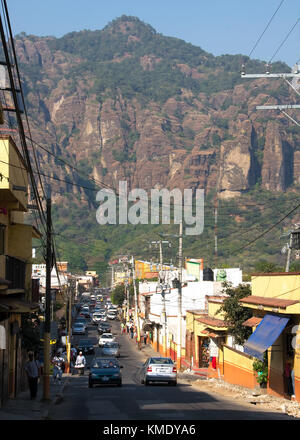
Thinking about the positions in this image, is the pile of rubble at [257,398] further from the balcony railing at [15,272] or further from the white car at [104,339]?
the white car at [104,339]

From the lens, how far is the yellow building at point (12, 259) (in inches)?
870

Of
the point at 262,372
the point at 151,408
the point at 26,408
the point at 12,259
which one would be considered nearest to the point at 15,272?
the point at 12,259

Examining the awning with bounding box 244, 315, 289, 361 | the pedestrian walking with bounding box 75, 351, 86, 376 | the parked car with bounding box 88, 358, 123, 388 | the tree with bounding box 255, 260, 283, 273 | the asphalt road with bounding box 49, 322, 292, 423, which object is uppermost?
the tree with bounding box 255, 260, 283, 273

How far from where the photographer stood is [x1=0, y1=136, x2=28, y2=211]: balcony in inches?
867

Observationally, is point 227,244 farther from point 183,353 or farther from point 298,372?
point 298,372

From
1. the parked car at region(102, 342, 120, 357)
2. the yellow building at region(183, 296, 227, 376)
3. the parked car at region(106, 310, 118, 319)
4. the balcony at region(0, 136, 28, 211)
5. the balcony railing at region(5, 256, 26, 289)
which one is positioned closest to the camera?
the balcony at region(0, 136, 28, 211)

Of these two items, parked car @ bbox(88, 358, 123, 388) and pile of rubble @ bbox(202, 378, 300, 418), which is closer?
pile of rubble @ bbox(202, 378, 300, 418)

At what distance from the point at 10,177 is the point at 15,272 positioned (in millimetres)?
4624

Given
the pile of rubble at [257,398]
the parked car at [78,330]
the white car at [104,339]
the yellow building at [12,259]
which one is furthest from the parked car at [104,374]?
the parked car at [78,330]

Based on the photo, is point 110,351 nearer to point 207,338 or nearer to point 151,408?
point 207,338

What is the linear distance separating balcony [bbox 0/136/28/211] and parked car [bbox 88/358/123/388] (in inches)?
392

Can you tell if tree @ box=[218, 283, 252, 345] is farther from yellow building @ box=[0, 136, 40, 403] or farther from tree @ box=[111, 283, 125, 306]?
tree @ box=[111, 283, 125, 306]

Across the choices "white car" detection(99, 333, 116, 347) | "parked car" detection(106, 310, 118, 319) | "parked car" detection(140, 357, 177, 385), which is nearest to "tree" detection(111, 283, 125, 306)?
"parked car" detection(106, 310, 118, 319)

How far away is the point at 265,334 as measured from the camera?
86.0 feet
